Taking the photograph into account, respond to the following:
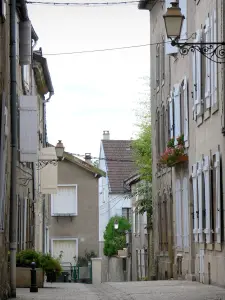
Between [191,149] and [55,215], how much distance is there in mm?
26358

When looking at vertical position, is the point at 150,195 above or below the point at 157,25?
below

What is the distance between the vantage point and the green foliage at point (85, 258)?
54.5 m

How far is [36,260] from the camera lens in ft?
88.8

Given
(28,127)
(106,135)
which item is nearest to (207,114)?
(28,127)

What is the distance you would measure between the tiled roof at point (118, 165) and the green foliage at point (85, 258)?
1730 centimetres

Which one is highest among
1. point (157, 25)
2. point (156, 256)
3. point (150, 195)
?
point (157, 25)

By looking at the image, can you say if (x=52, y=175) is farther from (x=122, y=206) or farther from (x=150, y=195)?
(x=122, y=206)

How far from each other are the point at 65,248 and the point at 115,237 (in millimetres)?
7954

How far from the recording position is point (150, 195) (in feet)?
148

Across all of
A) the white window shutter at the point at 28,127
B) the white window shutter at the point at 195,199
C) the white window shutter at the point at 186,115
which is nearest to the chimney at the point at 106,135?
the white window shutter at the point at 186,115

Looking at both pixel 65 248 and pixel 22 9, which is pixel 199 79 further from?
pixel 65 248

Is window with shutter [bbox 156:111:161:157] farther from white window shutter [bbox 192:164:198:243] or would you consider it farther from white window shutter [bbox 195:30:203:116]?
white window shutter [bbox 195:30:203:116]

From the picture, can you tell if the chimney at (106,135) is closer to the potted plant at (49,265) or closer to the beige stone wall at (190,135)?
the beige stone wall at (190,135)

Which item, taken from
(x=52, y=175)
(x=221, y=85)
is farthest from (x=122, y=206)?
(x=221, y=85)
